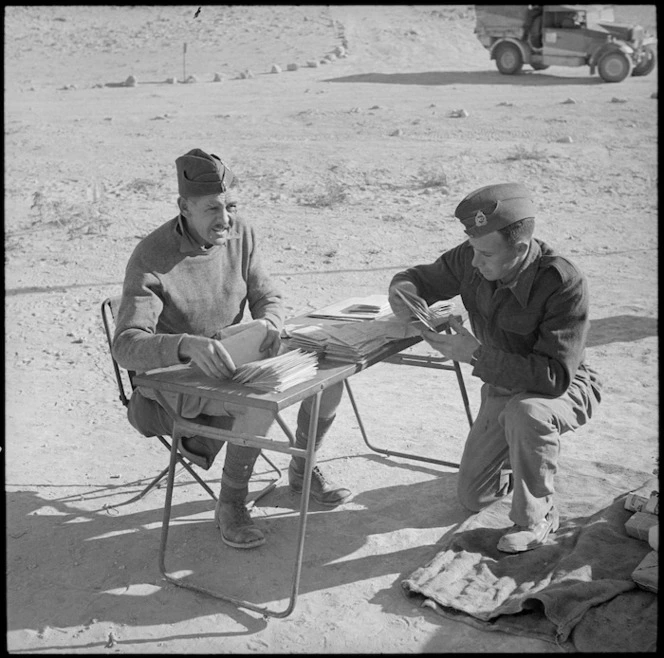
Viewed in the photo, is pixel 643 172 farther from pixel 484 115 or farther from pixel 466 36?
pixel 466 36

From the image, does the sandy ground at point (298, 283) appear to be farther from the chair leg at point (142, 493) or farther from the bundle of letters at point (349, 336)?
the bundle of letters at point (349, 336)

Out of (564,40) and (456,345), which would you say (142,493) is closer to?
(456,345)

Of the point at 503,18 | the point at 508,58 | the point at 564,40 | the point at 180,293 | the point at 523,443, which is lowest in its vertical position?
the point at 523,443

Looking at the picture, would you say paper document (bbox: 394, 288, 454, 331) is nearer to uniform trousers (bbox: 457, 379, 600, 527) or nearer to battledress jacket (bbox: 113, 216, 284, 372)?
uniform trousers (bbox: 457, 379, 600, 527)

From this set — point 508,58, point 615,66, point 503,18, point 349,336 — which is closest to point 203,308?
point 349,336

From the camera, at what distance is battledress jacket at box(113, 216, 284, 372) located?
379 cm

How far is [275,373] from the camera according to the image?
362 centimetres

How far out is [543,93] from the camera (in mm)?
18031

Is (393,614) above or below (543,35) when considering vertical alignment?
below

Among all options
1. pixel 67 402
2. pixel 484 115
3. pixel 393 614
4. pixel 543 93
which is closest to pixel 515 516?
pixel 393 614

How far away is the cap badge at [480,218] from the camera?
384 cm

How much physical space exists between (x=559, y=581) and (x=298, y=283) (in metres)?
4.68

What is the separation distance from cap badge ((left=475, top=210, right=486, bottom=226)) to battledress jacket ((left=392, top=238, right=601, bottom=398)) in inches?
11.4

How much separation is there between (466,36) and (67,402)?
24.6m
